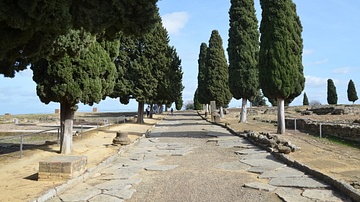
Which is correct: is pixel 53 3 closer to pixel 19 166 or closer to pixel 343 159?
pixel 19 166

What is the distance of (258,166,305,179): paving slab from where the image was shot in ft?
27.5

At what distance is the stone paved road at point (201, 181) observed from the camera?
673 centimetres

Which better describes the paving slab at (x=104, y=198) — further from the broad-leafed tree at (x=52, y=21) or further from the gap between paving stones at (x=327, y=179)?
the gap between paving stones at (x=327, y=179)

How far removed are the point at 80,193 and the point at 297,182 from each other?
4.68 meters

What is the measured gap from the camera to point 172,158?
1209 cm

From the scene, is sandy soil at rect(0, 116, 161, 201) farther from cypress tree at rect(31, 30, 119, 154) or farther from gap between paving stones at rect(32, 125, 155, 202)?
cypress tree at rect(31, 30, 119, 154)

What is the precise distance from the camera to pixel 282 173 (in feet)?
28.5

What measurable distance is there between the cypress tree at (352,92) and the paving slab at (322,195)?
2421 inches

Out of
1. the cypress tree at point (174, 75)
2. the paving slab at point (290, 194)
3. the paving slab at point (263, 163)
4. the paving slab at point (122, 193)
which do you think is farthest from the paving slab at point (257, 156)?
the cypress tree at point (174, 75)

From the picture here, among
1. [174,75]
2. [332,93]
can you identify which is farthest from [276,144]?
[332,93]

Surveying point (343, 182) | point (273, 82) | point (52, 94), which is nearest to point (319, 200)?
point (343, 182)

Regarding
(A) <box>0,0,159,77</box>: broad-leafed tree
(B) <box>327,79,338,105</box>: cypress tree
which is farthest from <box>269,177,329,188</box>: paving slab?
(B) <box>327,79,338,105</box>: cypress tree

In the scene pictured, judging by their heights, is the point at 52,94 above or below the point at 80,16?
below

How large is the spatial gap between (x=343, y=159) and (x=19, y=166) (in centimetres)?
977
